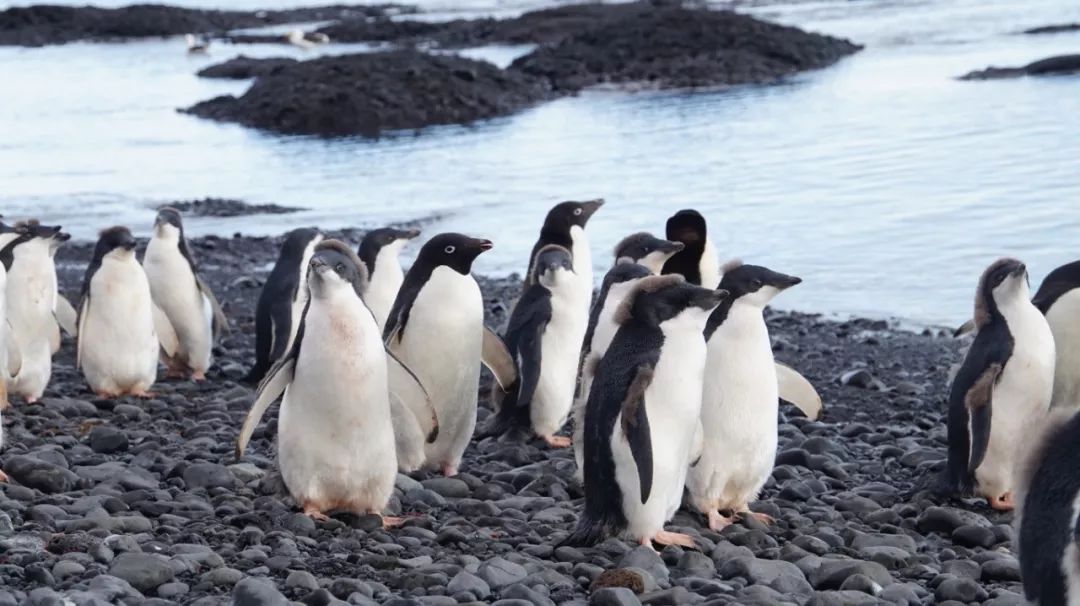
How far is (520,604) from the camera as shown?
421cm

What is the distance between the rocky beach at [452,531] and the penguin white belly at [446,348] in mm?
204

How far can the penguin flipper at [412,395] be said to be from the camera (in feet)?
19.9

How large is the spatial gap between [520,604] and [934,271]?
9.70m

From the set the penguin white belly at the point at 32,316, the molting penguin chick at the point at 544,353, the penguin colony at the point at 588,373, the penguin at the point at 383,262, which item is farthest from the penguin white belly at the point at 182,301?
the molting penguin chick at the point at 544,353

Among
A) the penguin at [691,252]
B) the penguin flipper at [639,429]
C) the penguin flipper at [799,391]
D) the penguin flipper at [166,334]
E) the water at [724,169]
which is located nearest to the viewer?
the penguin flipper at [639,429]

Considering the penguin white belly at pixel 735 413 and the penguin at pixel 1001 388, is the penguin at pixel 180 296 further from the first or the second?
the penguin at pixel 1001 388

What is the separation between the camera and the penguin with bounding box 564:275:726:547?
4980mm

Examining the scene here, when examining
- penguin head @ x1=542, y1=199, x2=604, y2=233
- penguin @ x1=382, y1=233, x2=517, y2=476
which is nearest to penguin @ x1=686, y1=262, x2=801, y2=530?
penguin @ x1=382, y1=233, x2=517, y2=476

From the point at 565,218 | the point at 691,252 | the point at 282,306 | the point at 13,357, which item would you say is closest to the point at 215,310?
the point at 282,306

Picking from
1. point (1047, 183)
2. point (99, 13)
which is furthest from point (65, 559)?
point (99, 13)

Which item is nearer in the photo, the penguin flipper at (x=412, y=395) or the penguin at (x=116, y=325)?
the penguin flipper at (x=412, y=395)

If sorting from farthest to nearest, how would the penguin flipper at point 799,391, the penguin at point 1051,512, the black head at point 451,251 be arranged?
the black head at point 451,251 → the penguin flipper at point 799,391 → the penguin at point 1051,512

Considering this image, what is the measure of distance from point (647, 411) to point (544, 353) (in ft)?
7.02

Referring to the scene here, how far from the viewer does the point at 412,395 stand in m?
6.13
